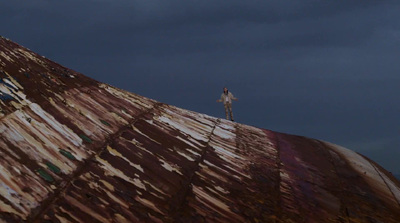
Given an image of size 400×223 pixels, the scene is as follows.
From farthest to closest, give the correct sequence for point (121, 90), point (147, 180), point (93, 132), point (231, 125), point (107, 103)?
point (231, 125) → point (121, 90) → point (107, 103) → point (93, 132) → point (147, 180)

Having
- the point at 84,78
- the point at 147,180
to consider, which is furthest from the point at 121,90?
the point at 147,180

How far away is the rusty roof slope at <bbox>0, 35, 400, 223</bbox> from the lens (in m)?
11.1

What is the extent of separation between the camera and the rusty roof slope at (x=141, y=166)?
11.1 metres

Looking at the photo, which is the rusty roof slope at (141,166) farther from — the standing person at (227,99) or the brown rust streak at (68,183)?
the standing person at (227,99)

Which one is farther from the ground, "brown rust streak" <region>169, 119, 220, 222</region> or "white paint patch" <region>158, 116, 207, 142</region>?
"white paint patch" <region>158, 116, 207, 142</region>

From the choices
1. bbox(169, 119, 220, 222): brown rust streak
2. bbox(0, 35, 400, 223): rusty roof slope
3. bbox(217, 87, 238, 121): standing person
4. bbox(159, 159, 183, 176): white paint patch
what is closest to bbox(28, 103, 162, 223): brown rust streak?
bbox(0, 35, 400, 223): rusty roof slope

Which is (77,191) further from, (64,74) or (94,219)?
(64,74)

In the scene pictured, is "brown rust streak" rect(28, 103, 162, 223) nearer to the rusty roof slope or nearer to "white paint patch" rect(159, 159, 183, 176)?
the rusty roof slope

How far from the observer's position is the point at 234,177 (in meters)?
15.6

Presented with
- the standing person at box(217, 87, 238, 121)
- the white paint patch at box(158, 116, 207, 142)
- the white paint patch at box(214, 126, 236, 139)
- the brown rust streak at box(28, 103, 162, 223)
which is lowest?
the brown rust streak at box(28, 103, 162, 223)

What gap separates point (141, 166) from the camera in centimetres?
1368

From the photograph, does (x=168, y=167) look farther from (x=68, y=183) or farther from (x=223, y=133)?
(x=223, y=133)

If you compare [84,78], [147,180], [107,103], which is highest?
[84,78]

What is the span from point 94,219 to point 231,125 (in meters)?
12.4
